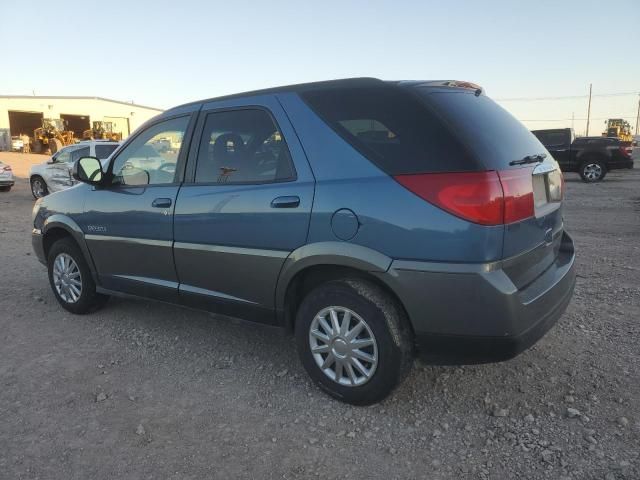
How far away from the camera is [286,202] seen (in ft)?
9.66

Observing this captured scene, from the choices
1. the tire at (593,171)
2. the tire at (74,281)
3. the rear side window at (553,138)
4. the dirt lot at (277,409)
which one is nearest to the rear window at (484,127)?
the dirt lot at (277,409)

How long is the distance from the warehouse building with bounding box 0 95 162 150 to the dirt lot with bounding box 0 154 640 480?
4313 cm

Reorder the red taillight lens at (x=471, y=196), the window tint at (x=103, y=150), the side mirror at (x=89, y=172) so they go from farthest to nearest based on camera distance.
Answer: the window tint at (x=103, y=150)
the side mirror at (x=89, y=172)
the red taillight lens at (x=471, y=196)

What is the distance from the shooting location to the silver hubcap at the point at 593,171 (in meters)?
17.4

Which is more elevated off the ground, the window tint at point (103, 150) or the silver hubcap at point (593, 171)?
the window tint at point (103, 150)

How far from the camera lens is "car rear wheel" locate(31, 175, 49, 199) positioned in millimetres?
14305

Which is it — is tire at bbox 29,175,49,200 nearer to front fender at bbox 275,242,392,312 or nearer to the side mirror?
the side mirror

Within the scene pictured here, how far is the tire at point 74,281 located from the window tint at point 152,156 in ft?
3.00

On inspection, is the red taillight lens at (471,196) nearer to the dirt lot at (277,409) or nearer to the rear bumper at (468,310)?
the rear bumper at (468,310)

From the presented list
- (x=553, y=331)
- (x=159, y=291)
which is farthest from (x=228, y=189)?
(x=553, y=331)

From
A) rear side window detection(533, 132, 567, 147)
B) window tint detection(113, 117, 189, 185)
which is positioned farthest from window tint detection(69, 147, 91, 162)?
rear side window detection(533, 132, 567, 147)

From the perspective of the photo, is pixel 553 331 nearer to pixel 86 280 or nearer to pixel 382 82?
pixel 382 82

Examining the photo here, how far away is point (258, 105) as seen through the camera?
3.27 m

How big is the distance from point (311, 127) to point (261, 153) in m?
0.42
